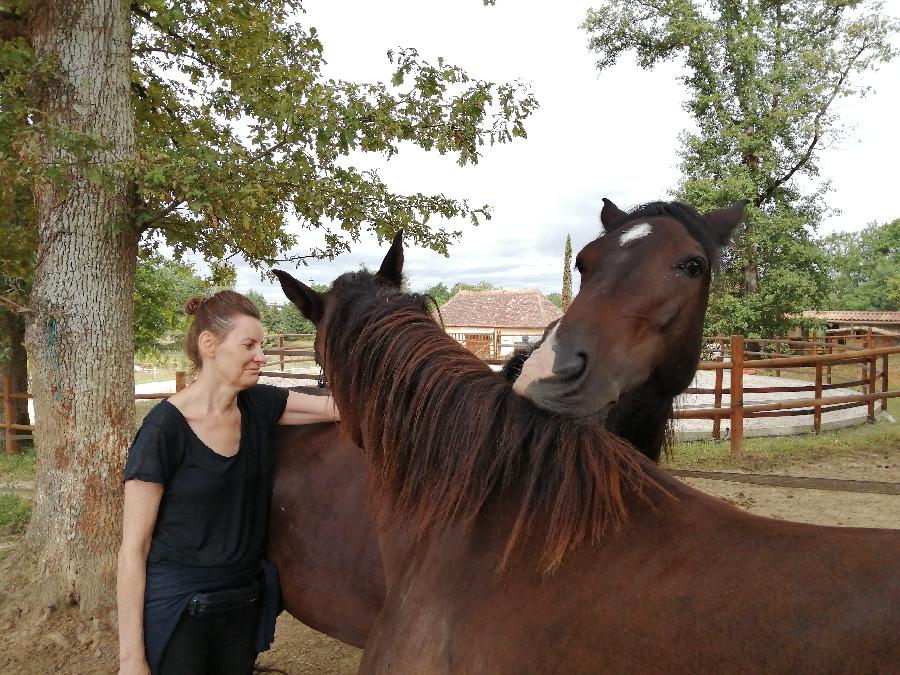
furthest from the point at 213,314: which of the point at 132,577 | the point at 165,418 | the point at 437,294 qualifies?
the point at 437,294

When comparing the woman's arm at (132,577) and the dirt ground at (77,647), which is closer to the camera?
the woman's arm at (132,577)

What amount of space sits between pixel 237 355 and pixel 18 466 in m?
9.18

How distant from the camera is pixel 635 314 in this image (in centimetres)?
211

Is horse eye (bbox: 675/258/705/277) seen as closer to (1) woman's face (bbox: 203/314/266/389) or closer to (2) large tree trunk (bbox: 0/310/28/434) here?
(1) woman's face (bbox: 203/314/266/389)

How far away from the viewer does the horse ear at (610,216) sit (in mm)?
2639

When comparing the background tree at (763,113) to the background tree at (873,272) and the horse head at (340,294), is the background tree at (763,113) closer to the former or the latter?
the horse head at (340,294)

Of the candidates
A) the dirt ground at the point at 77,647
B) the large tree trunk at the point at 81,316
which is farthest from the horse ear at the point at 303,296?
the dirt ground at the point at 77,647

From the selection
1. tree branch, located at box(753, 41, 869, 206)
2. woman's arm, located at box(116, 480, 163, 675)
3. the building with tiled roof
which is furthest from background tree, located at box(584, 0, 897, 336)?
woman's arm, located at box(116, 480, 163, 675)

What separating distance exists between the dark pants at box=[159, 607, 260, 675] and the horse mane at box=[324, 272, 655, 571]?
32.8 inches

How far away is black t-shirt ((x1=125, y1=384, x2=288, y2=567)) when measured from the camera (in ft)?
6.04

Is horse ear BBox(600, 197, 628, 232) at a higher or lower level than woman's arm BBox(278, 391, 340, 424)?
higher

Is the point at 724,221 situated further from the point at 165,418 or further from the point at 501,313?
the point at 501,313

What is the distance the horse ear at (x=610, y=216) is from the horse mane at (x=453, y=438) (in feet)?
4.12

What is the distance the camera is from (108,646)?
3.47 meters
